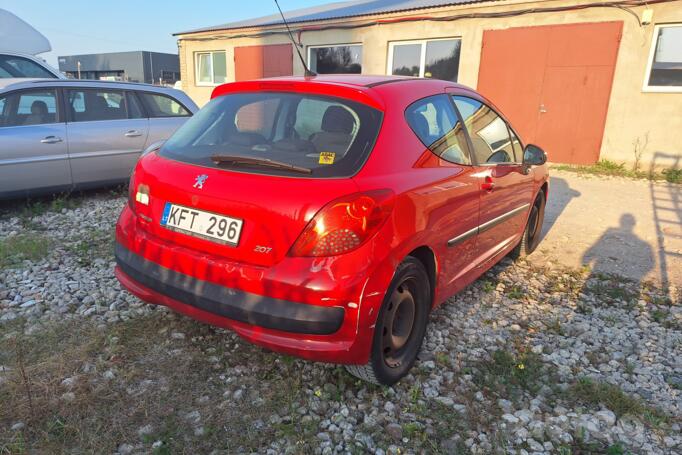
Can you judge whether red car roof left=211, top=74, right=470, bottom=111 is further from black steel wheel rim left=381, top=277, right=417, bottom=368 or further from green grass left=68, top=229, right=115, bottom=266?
green grass left=68, top=229, right=115, bottom=266

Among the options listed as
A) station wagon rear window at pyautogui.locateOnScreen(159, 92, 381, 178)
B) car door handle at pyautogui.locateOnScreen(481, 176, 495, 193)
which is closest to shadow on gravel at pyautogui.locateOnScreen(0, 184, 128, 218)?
station wagon rear window at pyautogui.locateOnScreen(159, 92, 381, 178)

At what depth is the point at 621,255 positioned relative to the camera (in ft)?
16.3

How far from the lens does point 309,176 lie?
7.27ft

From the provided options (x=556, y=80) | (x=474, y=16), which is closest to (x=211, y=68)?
(x=474, y=16)

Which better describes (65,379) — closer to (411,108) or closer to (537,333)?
(411,108)

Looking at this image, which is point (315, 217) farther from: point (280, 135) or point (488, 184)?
point (488, 184)

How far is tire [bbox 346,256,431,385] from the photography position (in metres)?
2.36

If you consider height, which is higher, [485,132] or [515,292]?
[485,132]

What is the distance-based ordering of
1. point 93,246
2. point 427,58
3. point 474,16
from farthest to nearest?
point 427,58
point 474,16
point 93,246

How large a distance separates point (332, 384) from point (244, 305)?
0.76 metres

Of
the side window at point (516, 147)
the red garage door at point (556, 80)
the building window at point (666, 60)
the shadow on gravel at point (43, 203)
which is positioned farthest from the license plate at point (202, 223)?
the building window at point (666, 60)

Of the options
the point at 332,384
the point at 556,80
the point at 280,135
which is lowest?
the point at 332,384

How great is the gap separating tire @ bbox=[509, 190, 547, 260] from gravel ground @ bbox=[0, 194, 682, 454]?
91 centimetres

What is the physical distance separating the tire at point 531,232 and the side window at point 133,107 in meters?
5.07
